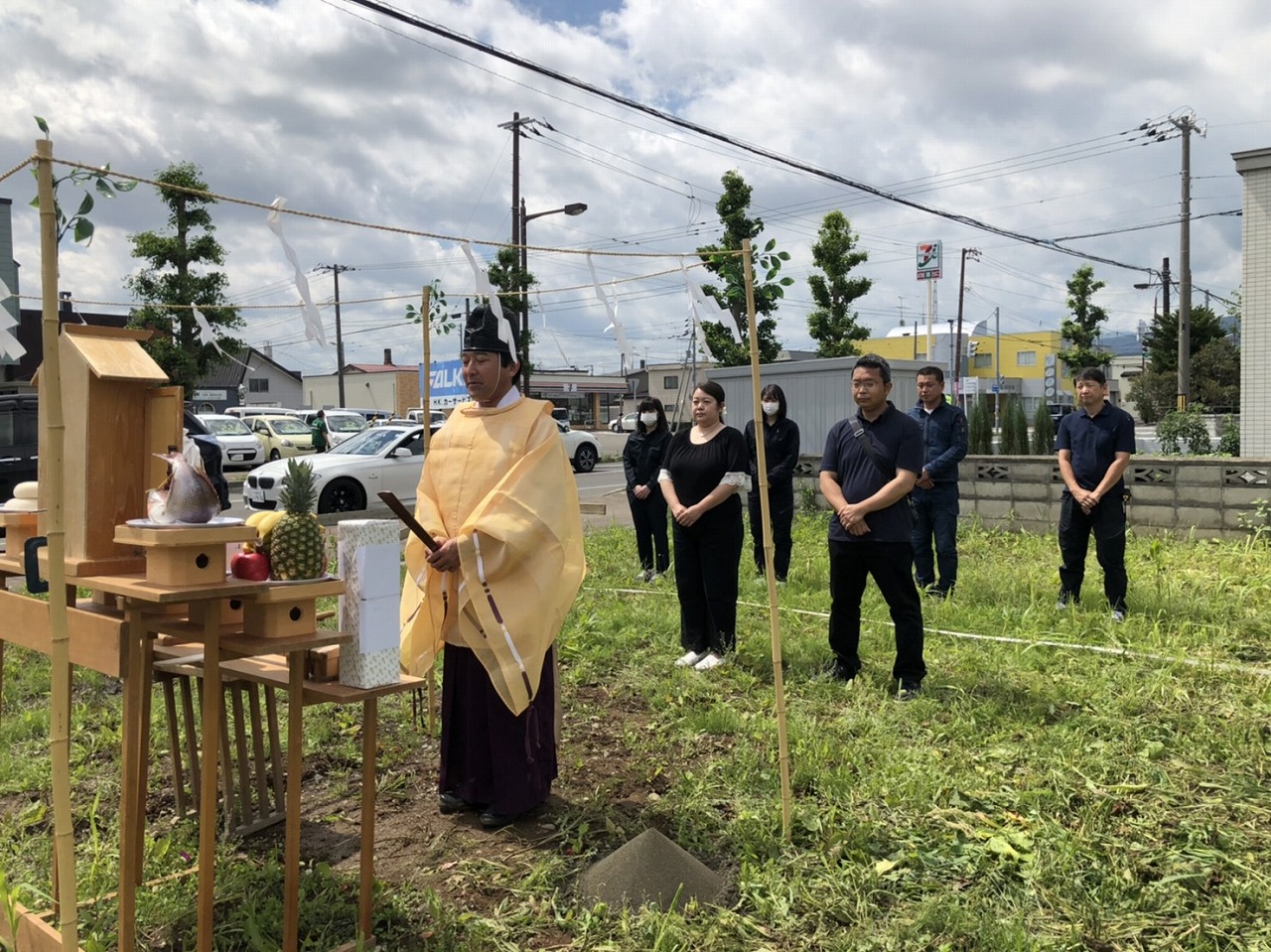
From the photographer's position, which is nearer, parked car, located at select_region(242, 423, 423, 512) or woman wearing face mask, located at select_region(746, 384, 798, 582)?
woman wearing face mask, located at select_region(746, 384, 798, 582)

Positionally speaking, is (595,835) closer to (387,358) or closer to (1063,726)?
(1063,726)

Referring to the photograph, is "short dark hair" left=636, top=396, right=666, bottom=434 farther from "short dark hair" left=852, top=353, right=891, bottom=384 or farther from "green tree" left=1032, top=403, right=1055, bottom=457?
"green tree" left=1032, top=403, right=1055, bottom=457

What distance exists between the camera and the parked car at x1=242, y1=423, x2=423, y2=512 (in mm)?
12758

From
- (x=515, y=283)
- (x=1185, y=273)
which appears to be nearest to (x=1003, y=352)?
(x=1185, y=273)

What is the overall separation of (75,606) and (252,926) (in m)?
1.09

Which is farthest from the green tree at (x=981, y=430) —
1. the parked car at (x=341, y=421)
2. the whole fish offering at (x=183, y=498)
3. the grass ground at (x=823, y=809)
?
the parked car at (x=341, y=421)

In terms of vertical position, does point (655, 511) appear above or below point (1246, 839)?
above

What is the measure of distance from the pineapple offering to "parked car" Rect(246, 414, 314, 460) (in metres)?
20.8

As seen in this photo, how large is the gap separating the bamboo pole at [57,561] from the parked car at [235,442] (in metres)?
20.2

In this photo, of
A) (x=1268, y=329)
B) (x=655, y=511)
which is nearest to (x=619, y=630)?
(x=655, y=511)

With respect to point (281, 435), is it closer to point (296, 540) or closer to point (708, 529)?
point (708, 529)

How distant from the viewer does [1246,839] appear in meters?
3.21

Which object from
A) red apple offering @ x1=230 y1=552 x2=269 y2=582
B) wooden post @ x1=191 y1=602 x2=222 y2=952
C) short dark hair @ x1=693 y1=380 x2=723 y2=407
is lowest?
wooden post @ x1=191 y1=602 x2=222 y2=952

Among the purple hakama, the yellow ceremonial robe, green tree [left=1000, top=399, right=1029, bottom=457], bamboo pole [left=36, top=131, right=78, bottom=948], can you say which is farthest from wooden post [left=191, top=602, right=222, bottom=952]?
green tree [left=1000, top=399, right=1029, bottom=457]
